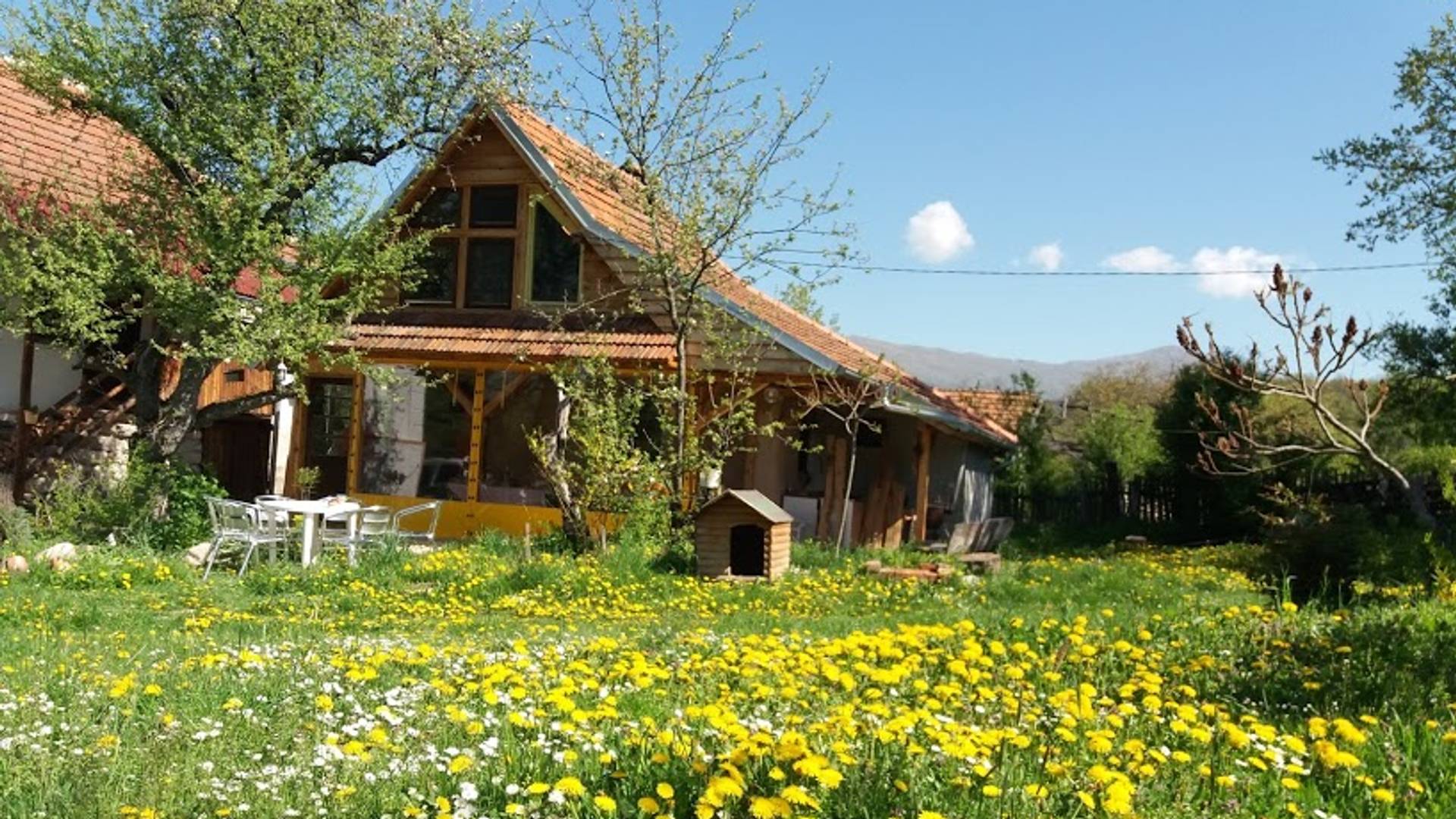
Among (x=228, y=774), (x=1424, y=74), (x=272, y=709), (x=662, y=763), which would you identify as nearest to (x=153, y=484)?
(x=272, y=709)

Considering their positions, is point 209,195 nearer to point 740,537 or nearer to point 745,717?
point 740,537

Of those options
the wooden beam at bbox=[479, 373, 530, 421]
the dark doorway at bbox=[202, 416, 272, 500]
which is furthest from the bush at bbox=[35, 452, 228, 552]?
the dark doorway at bbox=[202, 416, 272, 500]

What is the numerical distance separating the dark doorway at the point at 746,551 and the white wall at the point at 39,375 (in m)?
10.3

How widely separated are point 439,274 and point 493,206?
1.48 meters

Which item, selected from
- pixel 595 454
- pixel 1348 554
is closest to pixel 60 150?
pixel 595 454

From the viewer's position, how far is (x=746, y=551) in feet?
42.7

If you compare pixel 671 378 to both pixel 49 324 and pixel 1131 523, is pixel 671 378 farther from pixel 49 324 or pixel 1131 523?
pixel 1131 523

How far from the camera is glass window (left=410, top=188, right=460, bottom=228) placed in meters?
18.5

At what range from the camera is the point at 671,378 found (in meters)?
15.7

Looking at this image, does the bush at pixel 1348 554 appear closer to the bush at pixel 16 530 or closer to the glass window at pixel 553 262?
the glass window at pixel 553 262

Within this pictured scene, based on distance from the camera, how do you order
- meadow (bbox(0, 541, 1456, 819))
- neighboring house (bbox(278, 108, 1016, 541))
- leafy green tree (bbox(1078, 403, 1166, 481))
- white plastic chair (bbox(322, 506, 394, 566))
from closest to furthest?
meadow (bbox(0, 541, 1456, 819)) → white plastic chair (bbox(322, 506, 394, 566)) → neighboring house (bbox(278, 108, 1016, 541)) → leafy green tree (bbox(1078, 403, 1166, 481))

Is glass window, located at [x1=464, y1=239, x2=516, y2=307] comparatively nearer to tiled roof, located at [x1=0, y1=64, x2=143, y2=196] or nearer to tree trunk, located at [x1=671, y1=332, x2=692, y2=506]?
tree trunk, located at [x1=671, y1=332, x2=692, y2=506]

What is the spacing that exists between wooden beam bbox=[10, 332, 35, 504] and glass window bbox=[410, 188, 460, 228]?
5622 mm

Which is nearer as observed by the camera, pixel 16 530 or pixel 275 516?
pixel 16 530
